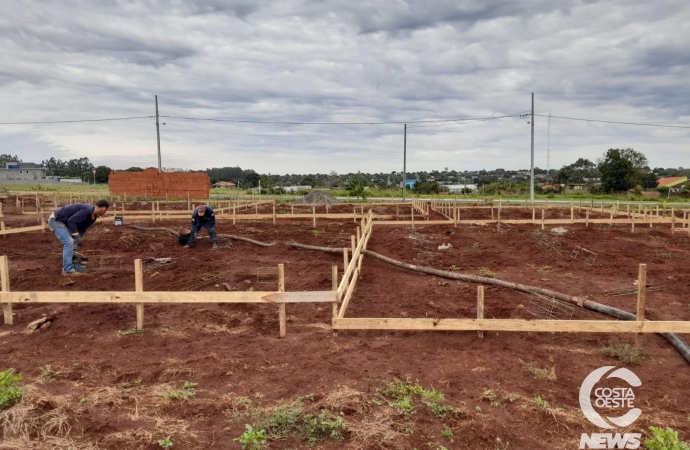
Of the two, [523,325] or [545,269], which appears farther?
[545,269]

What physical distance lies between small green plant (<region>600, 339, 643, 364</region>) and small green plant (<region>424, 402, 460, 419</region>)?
2458mm

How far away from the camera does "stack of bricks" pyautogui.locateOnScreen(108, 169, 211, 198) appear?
30969mm

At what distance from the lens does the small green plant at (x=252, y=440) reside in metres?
3.19

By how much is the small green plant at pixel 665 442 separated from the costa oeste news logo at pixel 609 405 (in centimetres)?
21

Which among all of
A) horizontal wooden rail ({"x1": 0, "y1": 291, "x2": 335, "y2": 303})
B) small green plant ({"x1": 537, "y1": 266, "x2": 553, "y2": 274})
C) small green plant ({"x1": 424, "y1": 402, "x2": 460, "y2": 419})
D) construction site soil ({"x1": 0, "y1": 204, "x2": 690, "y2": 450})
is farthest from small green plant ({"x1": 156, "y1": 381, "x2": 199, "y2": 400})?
small green plant ({"x1": 537, "y1": 266, "x2": 553, "y2": 274})

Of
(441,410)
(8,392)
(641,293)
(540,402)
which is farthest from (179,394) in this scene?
(641,293)

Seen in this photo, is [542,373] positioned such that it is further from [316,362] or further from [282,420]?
[282,420]

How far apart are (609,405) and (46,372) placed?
538cm

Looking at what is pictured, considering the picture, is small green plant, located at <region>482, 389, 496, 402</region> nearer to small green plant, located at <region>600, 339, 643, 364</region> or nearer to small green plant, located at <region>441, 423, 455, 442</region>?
small green plant, located at <region>441, 423, 455, 442</region>

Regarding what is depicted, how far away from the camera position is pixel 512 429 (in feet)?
11.4

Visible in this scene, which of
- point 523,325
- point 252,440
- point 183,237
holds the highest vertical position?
point 183,237

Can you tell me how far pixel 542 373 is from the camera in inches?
175

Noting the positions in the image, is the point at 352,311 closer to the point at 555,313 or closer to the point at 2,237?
the point at 555,313

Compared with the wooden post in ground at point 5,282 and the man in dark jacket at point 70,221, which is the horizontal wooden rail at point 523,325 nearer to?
the wooden post in ground at point 5,282
